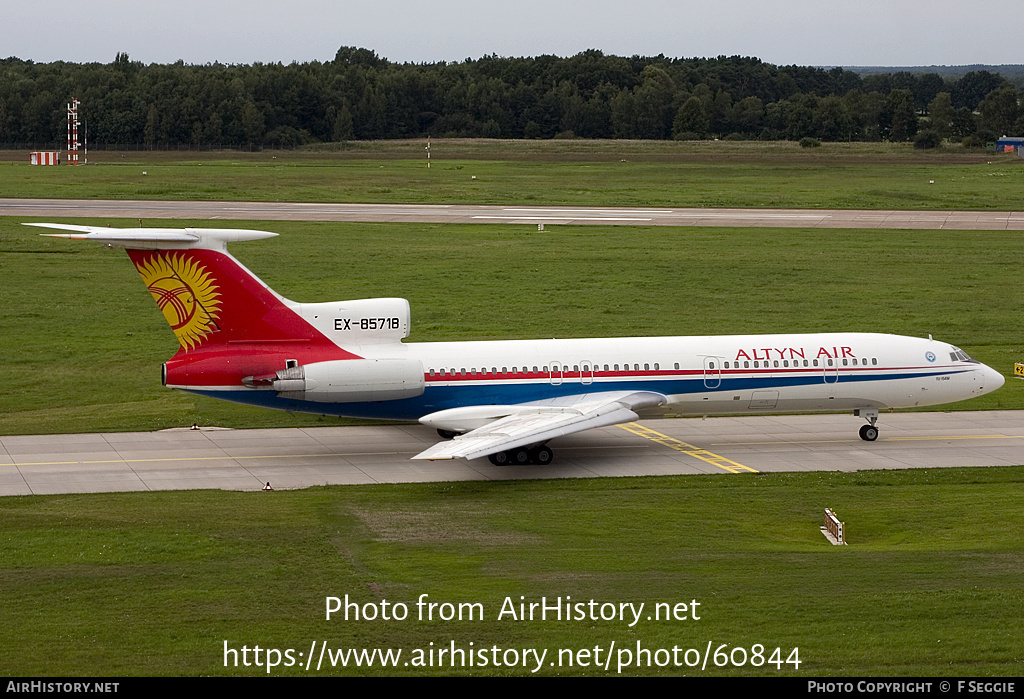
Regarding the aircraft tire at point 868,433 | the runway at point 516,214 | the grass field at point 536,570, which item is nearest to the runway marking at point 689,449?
the grass field at point 536,570

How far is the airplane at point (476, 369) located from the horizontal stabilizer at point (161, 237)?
0.04 m

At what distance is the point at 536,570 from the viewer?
1038 inches

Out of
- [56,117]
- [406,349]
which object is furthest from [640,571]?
[56,117]

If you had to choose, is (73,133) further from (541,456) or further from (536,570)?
(536,570)

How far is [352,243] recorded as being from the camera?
82.4 meters

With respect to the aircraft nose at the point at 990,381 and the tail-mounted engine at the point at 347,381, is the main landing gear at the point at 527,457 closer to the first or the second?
the tail-mounted engine at the point at 347,381

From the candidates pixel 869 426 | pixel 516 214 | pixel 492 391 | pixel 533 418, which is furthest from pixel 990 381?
pixel 516 214

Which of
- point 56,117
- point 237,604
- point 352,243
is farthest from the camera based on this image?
point 56,117

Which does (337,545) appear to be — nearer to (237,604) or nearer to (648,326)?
(237,604)

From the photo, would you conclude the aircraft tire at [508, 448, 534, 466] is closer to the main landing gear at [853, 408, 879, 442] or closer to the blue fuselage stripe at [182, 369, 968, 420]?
the blue fuselage stripe at [182, 369, 968, 420]

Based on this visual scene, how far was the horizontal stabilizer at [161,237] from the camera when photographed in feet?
113

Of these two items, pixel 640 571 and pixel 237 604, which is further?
pixel 640 571

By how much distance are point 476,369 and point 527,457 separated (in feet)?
9.94
